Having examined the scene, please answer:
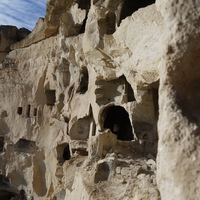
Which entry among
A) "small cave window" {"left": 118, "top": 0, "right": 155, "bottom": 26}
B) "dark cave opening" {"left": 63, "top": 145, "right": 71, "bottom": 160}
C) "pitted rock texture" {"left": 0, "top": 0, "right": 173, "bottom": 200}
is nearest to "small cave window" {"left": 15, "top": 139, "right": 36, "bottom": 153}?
"pitted rock texture" {"left": 0, "top": 0, "right": 173, "bottom": 200}

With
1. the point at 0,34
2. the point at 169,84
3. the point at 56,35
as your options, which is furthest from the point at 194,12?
the point at 0,34

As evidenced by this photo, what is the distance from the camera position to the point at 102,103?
7.86 metres

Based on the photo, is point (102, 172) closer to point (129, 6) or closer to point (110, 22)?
point (110, 22)

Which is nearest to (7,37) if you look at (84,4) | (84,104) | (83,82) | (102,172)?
(84,4)

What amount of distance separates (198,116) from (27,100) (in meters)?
10.3

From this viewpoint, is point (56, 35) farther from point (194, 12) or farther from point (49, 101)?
point (194, 12)

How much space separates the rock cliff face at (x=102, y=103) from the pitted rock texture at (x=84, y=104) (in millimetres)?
23

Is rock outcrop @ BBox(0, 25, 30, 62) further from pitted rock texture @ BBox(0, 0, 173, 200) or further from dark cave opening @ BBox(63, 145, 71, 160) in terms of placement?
dark cave opening @ BBox(63, 145, 71, 160)

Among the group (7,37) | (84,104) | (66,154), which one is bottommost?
(66,154)

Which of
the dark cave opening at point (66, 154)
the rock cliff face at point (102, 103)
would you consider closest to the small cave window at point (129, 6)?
the rock cliff face at point (102, 103)

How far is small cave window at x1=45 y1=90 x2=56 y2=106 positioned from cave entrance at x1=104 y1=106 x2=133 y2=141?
3.08m

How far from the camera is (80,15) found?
29.6 ft

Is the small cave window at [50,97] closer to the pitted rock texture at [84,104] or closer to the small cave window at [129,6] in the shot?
the pitted rock texture at [84,104]

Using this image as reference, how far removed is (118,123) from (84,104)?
40.9 inches
